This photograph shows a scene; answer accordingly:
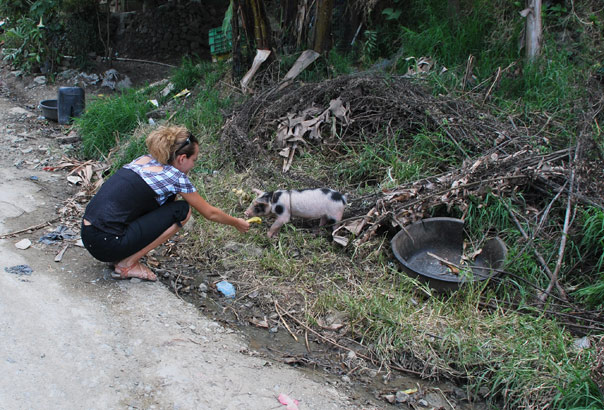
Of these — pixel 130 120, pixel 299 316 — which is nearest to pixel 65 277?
pixel 299 316

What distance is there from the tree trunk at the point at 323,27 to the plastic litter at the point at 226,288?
4.25 m

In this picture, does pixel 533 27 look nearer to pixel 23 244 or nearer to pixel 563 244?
pixel 563 244

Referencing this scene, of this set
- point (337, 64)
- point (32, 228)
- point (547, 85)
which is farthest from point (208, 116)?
point (547, 85)

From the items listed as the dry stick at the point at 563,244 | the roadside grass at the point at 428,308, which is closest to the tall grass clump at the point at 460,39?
the dry stick at the point at 563,244

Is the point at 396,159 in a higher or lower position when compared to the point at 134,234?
higher

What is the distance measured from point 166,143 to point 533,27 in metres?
5.36

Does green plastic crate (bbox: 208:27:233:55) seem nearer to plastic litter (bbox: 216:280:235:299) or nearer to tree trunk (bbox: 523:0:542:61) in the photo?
tree trunk (bbox: 523:0:542:61)

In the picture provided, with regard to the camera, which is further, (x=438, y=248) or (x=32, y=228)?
(x=438, y=248)

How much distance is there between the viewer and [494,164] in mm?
4684

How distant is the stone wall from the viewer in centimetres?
1095

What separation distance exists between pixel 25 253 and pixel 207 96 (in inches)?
155

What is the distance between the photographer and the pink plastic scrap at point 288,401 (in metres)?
2.88

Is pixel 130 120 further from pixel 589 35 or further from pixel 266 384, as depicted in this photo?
pixel 589 35

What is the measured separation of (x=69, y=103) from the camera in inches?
Answer: 301
